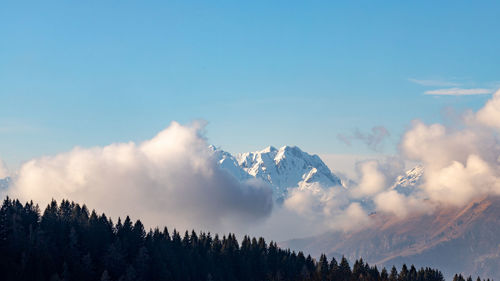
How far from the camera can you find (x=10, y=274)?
490 ft

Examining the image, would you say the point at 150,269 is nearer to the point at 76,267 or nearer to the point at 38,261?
the point at 76,267

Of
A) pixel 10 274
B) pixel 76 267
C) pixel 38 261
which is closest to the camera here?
pixel 10 274

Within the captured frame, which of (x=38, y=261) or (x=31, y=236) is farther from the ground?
(x=31, y=236)

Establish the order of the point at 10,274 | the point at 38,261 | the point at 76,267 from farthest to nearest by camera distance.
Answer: the point at 76,267
the point at 38,261
the point at 10,274

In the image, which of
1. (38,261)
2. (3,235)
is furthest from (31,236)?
(38,261)

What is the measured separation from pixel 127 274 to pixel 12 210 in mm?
45414

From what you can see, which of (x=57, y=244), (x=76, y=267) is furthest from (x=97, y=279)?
(x=57, y=244)

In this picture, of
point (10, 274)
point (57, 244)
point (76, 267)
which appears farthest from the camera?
point (57, 244)

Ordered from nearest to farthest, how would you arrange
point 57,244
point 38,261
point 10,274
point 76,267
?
point 10,274, point 38,261, point 76,267, point 57,244

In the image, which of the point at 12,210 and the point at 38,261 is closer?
the point at 38,261

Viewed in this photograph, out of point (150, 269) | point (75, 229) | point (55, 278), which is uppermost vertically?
point (75, 229)

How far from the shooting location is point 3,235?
178000 millimetres

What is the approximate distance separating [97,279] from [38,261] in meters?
21.8

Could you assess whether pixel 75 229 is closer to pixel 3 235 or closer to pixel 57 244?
pixel 57 244
